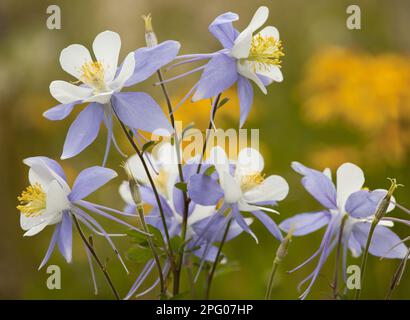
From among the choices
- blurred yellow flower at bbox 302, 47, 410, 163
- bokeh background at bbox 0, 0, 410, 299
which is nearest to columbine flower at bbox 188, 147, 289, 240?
bokeh background at bbox 0, 0, 410, 299

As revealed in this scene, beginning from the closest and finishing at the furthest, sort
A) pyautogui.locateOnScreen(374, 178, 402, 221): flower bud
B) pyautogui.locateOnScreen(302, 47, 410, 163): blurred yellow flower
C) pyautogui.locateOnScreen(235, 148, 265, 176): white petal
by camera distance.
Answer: pyautogui.locateOnScreen(374, 178, 402, 221): flower bud, pyautogui.locateOnScreen(235, 148, 265, 176): white petal, pyautogui.locateOnScreen(302, 47, 410, 163): blurred yellow flower

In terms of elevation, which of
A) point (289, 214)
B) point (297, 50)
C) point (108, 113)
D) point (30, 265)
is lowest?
point (30, 265)

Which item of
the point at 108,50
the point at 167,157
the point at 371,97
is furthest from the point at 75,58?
the point at 371,97

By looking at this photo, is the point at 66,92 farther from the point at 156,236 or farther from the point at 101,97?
the point at 156,236

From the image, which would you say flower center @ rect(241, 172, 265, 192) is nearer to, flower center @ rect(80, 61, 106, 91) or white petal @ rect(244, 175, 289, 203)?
white petal @ rect(244, 175, 289, 203)

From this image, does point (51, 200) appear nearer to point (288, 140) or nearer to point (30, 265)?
point (30, 265)
